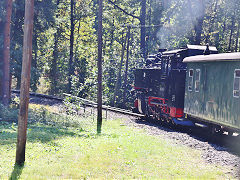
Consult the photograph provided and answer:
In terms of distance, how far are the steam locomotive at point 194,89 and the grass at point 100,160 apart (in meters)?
2.35

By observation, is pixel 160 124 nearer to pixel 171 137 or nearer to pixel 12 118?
pixel 171 137

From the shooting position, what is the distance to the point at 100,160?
Answer: 10.2 m

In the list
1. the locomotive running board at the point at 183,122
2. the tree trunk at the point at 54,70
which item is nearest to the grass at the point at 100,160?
the locomotive running board at the point at 183,122

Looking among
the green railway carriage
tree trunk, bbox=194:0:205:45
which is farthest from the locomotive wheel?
tree trunk, bbox=194:0:205:45

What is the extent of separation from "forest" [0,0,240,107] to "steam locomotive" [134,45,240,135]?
9420 mm

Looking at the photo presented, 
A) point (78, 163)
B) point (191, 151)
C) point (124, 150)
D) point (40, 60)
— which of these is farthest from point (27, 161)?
point (40, 60)

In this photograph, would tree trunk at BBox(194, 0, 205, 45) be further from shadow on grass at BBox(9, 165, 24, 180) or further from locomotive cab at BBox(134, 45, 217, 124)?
shadow on grass at BBox(9, 165, 24, 180)

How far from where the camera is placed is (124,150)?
1184 centimetres

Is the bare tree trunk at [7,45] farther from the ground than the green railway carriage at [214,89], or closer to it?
farther from the ground

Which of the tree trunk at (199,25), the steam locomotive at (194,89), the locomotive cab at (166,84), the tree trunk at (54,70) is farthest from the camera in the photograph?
the tree trunk at (54,70)

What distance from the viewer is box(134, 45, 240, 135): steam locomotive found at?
1336 cm

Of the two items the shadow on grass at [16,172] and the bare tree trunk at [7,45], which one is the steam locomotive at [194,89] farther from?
the bare tree trunk at [7,45]

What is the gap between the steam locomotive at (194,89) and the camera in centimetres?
1336

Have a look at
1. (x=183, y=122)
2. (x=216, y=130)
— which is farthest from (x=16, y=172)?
(x=183, y=122)
